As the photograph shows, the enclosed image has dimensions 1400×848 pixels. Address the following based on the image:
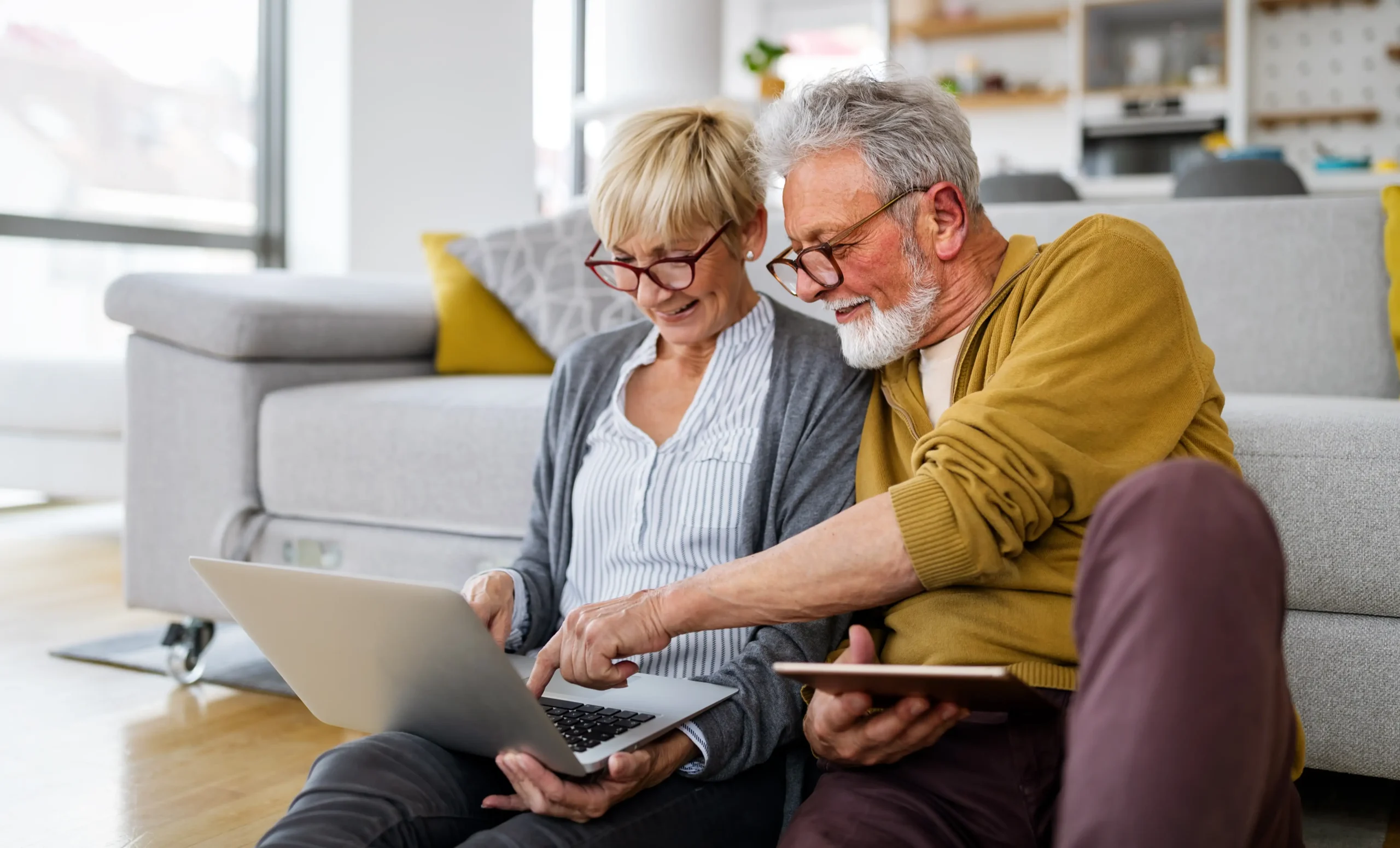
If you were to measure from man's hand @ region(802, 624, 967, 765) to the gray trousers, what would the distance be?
0.13 m

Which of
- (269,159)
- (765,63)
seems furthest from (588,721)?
(269,159)

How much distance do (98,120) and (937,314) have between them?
4184mm

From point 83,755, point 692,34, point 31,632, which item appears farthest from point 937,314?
point 692,34

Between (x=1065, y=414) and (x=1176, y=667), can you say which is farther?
(x=1065, y=414)

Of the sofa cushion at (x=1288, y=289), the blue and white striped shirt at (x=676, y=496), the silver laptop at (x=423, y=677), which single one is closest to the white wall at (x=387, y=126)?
the sofa cushion at (x=1288, y=289)

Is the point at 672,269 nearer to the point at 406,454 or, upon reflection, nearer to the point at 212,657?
the point at 406,454

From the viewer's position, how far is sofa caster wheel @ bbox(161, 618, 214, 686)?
220cm

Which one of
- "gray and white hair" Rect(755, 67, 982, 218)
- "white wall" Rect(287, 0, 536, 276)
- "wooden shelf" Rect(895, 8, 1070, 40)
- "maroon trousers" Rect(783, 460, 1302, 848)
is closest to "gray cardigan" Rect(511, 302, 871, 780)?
"gray and white hair" Rect(755, 67, 982, 218)

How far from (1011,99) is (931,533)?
21.5 feet

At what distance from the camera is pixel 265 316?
2.19 m

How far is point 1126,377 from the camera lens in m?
1.06

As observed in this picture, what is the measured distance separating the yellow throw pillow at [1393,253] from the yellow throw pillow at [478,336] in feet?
5.00

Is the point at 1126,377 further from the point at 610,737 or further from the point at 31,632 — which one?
the point at 31,632

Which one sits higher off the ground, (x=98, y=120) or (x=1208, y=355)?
(x=98, y=120)
